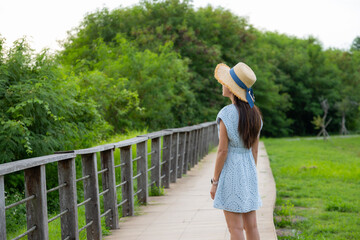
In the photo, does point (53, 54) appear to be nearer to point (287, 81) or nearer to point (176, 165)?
point (176, 165)

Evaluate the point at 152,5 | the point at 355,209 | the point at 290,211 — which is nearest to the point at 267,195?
the point at 290,211

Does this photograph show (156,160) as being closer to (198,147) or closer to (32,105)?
(32,105)

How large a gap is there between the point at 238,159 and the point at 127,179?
2.87 meters

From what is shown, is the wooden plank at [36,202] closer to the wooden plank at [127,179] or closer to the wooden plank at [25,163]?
the wooden plank at [25,163]

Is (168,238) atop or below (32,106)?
below

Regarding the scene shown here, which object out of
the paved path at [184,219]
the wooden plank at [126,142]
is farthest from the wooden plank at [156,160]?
the wooden plank at [126,142]

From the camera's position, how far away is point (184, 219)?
6086 millimetres

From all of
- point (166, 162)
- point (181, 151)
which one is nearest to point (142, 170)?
point (166, 162)

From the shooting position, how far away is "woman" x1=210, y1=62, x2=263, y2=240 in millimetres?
3799

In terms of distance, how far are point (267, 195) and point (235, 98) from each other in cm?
383

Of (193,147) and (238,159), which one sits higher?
(238,159)

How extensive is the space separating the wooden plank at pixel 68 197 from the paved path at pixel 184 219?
3.21 feet

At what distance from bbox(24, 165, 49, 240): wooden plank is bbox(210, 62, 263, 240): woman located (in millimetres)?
1274

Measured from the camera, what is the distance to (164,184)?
909cm
